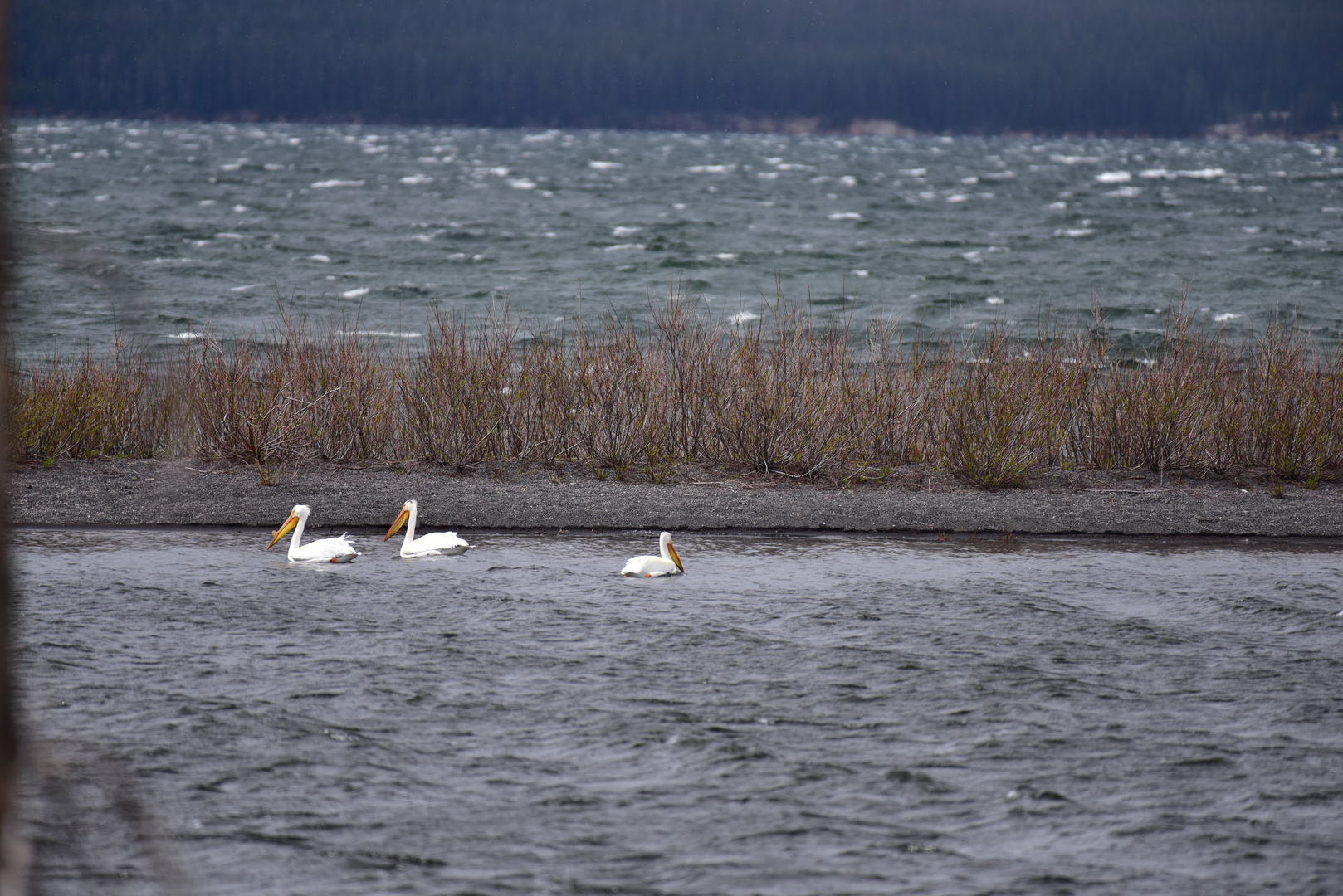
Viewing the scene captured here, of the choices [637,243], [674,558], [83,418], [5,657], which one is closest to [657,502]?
[674,558]

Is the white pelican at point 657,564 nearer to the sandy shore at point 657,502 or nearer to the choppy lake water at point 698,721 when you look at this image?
the choppy lake water at point 698,721

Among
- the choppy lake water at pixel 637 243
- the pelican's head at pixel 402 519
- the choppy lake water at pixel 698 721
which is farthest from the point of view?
the choppy lake water at pixel 637 243

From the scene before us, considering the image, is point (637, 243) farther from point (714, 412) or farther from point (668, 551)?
point (668, 551)

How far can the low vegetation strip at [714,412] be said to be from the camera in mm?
9656

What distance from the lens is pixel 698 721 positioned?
185 inches

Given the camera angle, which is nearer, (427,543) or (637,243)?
(427,543)

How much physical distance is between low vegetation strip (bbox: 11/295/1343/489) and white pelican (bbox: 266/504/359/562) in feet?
8.52

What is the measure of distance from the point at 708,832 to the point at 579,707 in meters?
1.10

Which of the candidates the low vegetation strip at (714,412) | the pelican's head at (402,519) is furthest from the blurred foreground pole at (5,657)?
the low vegetation strip at (714,412)

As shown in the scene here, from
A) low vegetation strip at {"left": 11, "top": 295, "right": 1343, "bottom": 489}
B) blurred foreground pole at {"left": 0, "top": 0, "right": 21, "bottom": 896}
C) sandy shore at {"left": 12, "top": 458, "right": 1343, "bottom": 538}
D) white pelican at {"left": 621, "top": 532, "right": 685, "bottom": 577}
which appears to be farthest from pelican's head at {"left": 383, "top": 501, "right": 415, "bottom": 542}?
blurred foreground pole at {"left": 0, "top": 0, "right": 21, "bottom": 896}

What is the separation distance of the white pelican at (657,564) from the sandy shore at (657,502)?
4.27 feet

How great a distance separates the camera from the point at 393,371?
10281 mm

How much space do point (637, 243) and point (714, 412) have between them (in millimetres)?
27544

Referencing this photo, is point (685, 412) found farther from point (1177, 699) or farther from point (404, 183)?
point (404, 183)
